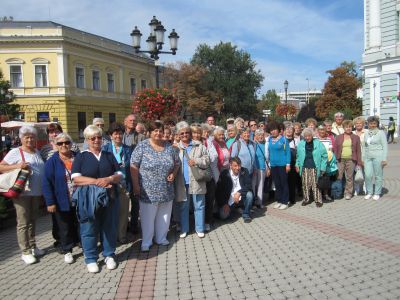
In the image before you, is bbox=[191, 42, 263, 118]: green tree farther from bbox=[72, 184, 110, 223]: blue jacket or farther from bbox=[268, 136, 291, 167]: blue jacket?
bbox=[72, 184, 110, 223]: blue jacket

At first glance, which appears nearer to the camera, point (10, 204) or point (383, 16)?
point (10, 204)

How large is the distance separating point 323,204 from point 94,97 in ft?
116

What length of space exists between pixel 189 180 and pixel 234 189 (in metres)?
1.10

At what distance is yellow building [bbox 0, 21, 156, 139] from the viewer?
1339 inches

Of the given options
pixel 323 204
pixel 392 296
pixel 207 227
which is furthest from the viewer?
pixel 323 204

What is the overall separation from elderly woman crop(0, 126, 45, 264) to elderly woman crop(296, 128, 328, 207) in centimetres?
507

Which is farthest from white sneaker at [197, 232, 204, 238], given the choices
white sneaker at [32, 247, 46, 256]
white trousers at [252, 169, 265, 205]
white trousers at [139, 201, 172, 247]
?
white sneaker at [32, 247, 46, 256]

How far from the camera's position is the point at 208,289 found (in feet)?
13.0

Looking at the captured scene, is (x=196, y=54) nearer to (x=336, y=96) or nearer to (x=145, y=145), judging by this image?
(x=336, y=96)

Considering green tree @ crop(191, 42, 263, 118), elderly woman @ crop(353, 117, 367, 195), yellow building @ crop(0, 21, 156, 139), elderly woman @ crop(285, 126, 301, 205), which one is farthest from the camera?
green tree @ crop(191, 42, 263, 118)

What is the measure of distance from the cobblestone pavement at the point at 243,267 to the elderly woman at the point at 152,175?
0.51 m

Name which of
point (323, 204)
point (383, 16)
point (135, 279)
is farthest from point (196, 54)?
point (135, 279)

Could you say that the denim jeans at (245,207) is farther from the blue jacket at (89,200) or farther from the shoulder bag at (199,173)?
the blue jacket at (89,200)

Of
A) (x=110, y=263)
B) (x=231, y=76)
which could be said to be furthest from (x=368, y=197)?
(x=231, y=76)
